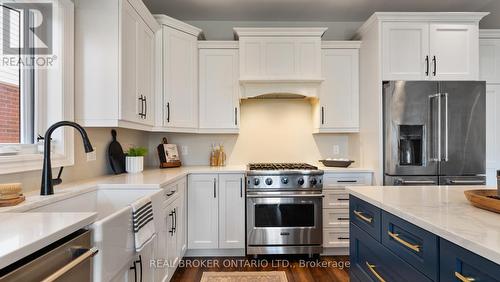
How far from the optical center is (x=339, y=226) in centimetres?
297

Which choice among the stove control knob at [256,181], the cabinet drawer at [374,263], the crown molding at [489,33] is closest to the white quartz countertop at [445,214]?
the cabinet drawer at [374,263]

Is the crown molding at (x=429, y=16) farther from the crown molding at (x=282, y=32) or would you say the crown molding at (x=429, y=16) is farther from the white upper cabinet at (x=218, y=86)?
the white upper cabinet at (x=218, y=86)

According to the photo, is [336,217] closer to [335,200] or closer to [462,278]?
[335,200]

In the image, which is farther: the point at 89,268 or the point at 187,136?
the point at 187,136

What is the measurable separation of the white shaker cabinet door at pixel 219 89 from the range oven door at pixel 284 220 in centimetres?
95

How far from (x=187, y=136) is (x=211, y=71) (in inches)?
34.5

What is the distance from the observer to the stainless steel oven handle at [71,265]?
84cm

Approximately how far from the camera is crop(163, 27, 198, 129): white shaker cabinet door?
2.98 metres

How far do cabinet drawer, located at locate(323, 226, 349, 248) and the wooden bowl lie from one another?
1799mm

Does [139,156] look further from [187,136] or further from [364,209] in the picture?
[364,209]

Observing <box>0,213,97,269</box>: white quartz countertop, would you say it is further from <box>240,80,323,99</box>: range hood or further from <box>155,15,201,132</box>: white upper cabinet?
<box>240,80,323,99</box>: range hood

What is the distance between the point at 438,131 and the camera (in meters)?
2.79

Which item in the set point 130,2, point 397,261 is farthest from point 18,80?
point 397,261

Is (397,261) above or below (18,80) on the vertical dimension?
below
